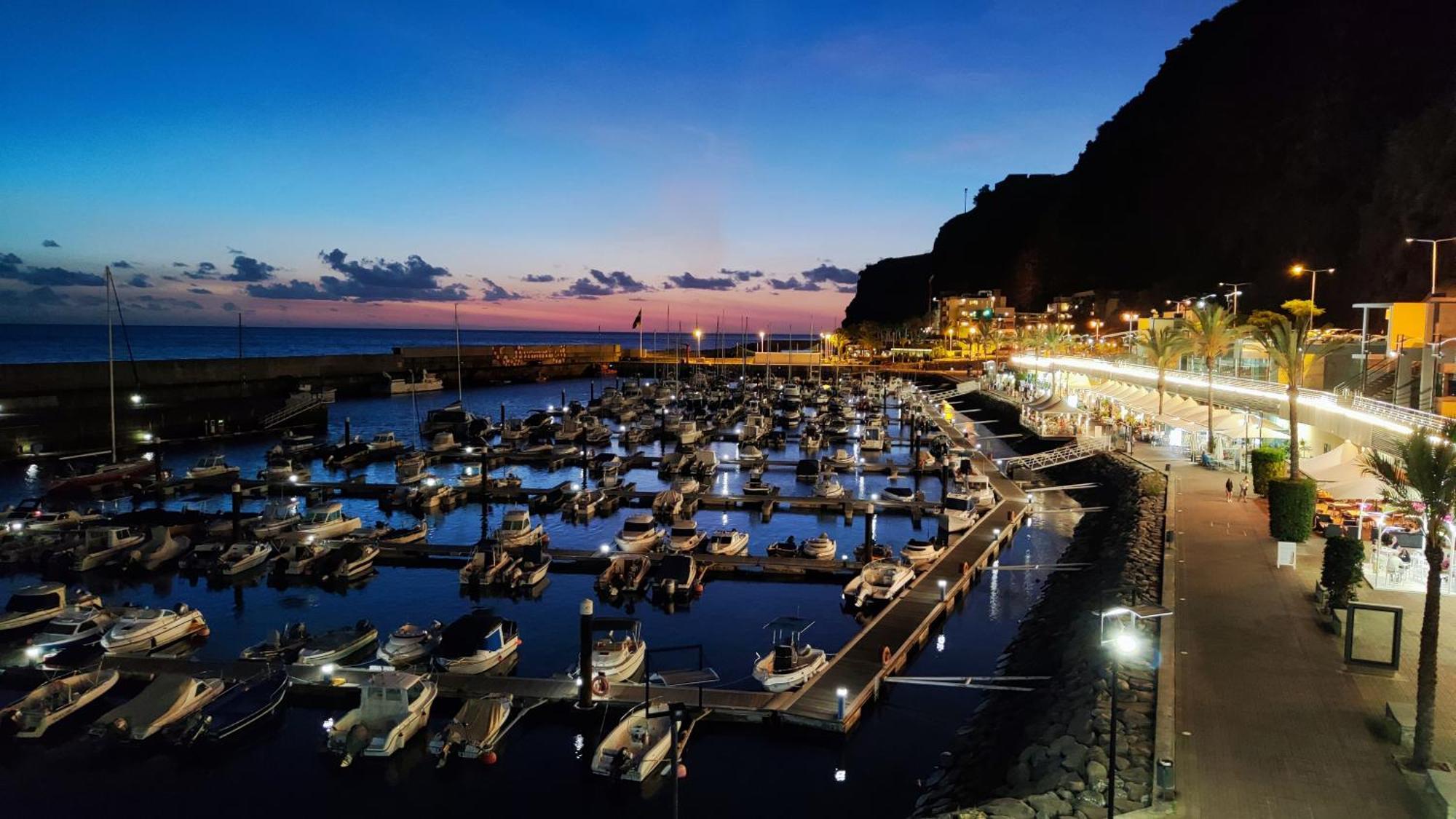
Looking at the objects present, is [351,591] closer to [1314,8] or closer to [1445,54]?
[1445,54]

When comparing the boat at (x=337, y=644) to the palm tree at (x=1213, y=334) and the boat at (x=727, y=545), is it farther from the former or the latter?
the palm tree at (x=1213, y=334)

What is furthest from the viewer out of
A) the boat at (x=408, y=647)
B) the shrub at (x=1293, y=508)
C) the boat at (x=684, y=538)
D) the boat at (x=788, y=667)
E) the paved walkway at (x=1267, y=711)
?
the boat at (x=684, y=538)

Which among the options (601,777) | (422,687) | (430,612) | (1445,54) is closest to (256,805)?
(422,687)

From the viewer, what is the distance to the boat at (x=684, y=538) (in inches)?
1433

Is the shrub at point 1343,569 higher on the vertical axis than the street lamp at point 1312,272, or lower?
lower

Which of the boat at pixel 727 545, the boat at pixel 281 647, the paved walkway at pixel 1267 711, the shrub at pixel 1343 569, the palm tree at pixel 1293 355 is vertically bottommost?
the boat at pixel 281 647

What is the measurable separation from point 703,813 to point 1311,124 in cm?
11103

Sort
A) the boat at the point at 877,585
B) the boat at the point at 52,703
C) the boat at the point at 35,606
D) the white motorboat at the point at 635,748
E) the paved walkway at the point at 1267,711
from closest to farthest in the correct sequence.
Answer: the paved walkway at the point at 1267,711, the white motorboat at the point at 635,748, the boat at the point at 52,703, the boat at the point at 35,606, the boat at the point at 877,585

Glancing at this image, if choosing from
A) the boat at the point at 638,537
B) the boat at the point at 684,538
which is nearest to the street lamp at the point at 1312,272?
the boat at the point at 684,538

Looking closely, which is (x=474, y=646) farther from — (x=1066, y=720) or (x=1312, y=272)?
(x=1312, y=272)

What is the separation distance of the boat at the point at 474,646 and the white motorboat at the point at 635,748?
588 cm

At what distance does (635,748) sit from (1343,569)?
16.4m

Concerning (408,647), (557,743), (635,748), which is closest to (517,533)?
(408,647)

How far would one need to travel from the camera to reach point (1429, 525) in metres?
13.3
